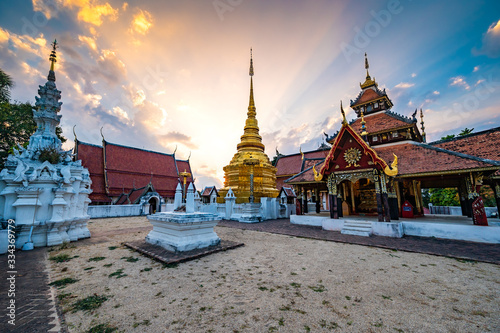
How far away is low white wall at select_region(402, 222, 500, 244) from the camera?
22.6 feet

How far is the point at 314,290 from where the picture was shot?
3.31 metres

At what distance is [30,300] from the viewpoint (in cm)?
293

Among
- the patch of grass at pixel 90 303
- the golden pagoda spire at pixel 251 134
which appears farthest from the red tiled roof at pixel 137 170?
the patch of grass at pixel 90 303

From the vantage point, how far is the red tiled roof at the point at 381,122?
11.3 metres

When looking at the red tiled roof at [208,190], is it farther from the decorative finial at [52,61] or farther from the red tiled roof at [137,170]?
the decorative finial at [52,61]

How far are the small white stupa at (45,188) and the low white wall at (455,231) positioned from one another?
13325mm

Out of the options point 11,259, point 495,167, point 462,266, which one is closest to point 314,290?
point 462,266

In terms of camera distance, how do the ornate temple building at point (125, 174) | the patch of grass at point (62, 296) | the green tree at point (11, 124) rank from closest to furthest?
the patch of grass at point (62, 296), the green tree at point (11, 124), the ornate temple building at point (125, 174)

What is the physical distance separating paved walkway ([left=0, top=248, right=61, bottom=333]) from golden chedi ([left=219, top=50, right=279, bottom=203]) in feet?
38.4

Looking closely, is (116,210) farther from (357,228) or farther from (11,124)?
(357,228)

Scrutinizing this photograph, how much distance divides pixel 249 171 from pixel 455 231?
11889 millimetres

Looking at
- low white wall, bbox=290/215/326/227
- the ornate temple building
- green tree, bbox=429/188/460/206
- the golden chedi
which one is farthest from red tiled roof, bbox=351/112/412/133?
green tree, bbox=429/188/460/206

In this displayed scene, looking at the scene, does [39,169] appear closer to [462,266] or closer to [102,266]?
[102,266]

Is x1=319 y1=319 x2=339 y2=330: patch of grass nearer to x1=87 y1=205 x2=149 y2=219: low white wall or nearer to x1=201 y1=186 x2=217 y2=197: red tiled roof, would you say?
x1=201 y1=186 x2=217 y2=197: red tiled roof
